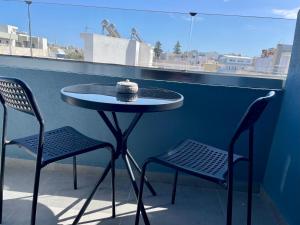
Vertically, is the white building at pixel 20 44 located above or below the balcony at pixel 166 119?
above

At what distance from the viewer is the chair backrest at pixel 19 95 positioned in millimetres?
1262

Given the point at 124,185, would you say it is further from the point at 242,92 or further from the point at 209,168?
the point at 242,92

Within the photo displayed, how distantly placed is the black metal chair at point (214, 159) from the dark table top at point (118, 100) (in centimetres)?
30

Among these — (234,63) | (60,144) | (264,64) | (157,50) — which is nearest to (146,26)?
(157,50)

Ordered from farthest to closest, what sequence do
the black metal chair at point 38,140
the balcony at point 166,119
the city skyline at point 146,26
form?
the city skyline at point 146,26 → the balcony at point 166,119 → the black metal chair at point 38,140

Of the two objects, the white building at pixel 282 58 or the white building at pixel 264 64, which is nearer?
the white building at pixel 282 58

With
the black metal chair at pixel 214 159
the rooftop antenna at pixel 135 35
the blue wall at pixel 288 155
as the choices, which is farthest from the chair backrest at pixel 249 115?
the rooftop antenna at pixel 135 35

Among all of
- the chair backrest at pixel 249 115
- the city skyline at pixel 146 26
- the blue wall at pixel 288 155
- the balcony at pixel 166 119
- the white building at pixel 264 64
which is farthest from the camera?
the city skyline at pixel 146 26

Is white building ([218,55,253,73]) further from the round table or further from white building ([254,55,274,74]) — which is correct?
the round table

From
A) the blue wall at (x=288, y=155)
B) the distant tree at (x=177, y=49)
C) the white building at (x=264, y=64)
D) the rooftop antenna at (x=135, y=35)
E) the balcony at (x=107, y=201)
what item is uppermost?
the rooftop antenna at (x=135, y=35)

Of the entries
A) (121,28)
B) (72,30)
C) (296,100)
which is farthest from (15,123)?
(296,100)

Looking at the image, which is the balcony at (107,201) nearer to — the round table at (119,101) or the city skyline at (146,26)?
the round table at (119,101)

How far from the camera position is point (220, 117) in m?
2.17

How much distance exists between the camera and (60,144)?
161 cm
